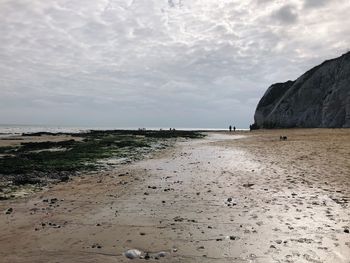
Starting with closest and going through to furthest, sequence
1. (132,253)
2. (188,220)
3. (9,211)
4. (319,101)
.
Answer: (132,253), (188,220), (9,211), (319,101)

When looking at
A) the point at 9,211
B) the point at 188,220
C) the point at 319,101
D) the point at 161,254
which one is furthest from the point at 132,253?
the point at 319,101

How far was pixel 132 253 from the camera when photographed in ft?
21.9

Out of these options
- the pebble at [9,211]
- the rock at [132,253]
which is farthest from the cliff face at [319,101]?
the rock at [132,253]

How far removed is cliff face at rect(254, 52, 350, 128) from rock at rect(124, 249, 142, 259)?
77.5 metres

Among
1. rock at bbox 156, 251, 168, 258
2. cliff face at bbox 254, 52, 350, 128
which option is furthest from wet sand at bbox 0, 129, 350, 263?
cliff face at bbox 254, 52, 350, 128

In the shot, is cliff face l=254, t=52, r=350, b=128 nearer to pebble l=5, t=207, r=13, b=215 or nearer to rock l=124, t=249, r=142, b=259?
pebble l=5, t=207, r=13, b=215

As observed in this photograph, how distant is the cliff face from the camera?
81.1 metres

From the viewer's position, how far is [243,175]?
16672mm

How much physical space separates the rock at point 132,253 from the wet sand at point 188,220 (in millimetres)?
129

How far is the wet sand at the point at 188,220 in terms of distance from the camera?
22.3ft

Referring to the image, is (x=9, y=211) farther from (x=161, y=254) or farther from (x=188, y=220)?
(x=161, y=254)

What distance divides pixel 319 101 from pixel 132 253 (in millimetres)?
95908

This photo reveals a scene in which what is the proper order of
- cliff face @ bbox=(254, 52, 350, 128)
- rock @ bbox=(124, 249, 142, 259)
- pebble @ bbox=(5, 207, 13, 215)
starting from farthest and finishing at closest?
cliff face @ bbox=(254, 52, 350, 128), pebble @ bbox=(5, 207, 13, 215), rock @ bbox=(124, 249, 142, 259)

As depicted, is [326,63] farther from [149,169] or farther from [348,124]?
[149,169]
